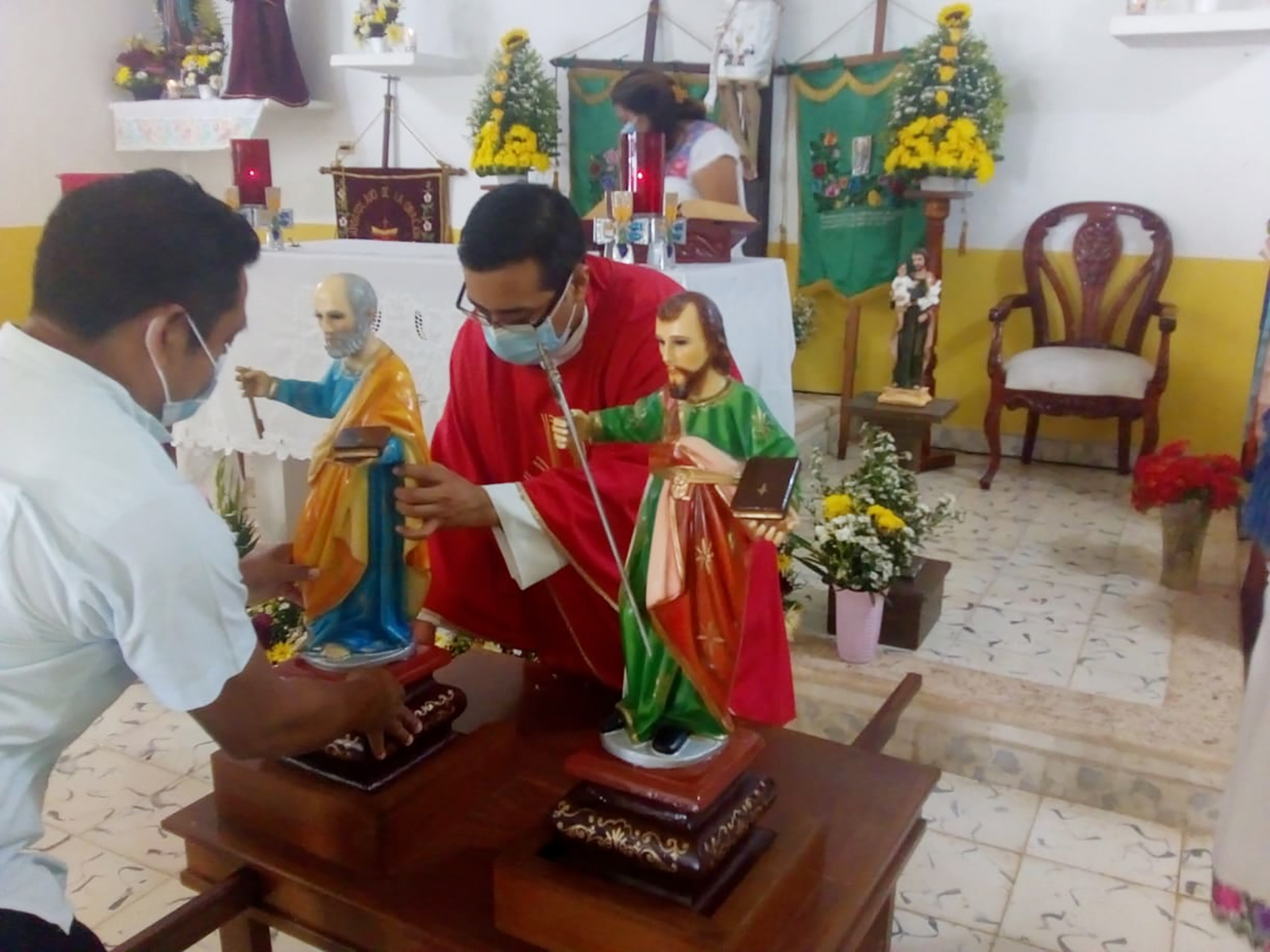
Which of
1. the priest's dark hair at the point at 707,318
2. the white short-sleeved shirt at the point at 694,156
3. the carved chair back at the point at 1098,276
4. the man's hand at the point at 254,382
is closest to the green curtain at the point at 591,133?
the white short-sleeved shirt at the point at 694,156

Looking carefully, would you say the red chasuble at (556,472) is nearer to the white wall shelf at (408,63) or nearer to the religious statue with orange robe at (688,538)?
the religious statue with orange robe at (688,538)

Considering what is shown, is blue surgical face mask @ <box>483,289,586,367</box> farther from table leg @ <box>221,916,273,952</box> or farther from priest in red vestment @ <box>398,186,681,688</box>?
table leg @ <box>221,916,273,952</box>

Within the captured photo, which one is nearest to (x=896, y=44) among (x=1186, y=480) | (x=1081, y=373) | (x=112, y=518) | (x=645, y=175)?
(x=1081, y=373)

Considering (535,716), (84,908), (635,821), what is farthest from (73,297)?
(84,908)

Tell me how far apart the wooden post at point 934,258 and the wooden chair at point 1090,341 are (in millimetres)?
245

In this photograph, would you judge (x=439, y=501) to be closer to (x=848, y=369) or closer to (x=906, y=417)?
(x=906, y=417)

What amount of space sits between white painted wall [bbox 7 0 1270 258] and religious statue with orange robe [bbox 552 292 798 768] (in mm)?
3718

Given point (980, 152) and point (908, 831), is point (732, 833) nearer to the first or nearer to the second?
point (908, 831)

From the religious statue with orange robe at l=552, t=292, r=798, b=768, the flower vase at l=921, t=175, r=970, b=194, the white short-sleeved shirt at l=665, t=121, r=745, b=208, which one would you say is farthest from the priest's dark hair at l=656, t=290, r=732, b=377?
the flower vase at l=921, t=175, r=970, b=194

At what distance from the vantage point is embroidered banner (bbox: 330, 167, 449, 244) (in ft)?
11.4

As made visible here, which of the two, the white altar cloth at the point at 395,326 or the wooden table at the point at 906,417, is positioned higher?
the white altar cloth at the point at 395,326

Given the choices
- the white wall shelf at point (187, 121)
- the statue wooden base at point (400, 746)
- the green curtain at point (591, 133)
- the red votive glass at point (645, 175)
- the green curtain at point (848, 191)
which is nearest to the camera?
the statue wooden base at point (400, 746)

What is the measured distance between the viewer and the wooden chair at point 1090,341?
388 cm

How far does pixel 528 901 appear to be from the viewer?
3.69 feet
